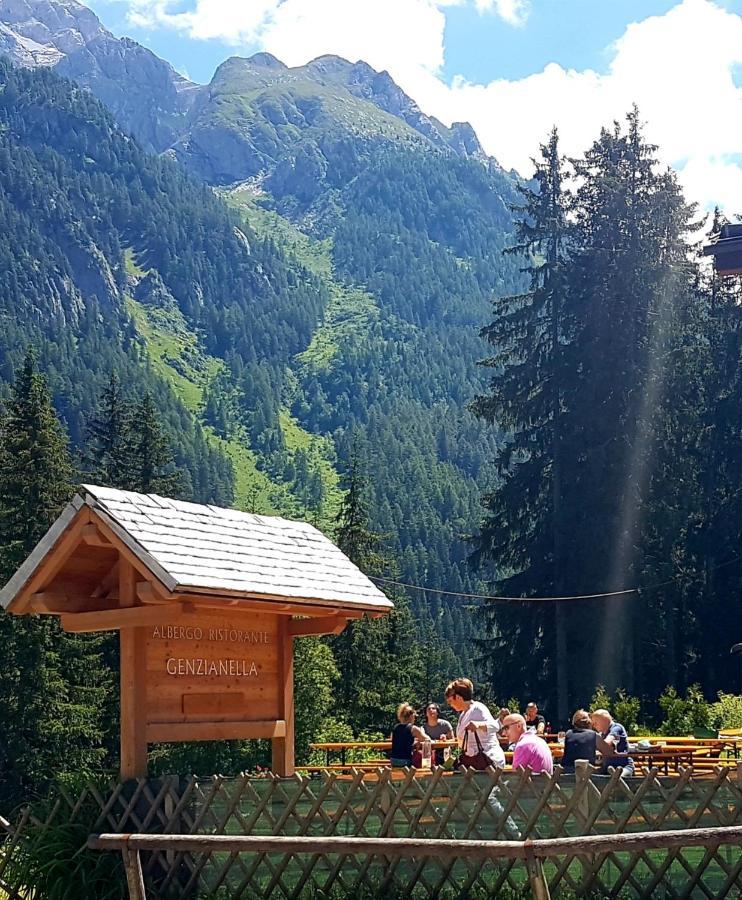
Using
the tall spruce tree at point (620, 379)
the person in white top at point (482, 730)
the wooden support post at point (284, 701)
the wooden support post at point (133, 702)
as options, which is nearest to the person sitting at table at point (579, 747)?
the person in white top at point (482, 730)

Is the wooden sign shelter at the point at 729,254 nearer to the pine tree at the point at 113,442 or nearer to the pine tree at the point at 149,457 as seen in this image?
the pine tree at the point at 149,457

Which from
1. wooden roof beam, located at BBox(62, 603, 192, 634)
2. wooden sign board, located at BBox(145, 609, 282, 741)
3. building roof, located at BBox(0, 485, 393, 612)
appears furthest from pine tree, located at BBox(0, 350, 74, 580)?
wooden roof beam, located at BBox(62, 603, 192, 634)

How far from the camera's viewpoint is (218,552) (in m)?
13.0

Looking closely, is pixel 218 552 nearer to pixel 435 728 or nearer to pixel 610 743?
pixel 610 743

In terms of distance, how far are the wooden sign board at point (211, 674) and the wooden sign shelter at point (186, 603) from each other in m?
0.01

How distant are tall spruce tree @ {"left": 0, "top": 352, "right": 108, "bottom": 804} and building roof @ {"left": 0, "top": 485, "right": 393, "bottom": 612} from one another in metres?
24.8

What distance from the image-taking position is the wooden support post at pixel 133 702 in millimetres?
11953

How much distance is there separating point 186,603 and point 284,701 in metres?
2.56

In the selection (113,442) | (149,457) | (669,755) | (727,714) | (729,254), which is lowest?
(727,714)

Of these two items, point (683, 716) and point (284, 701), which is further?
point (683, 716)

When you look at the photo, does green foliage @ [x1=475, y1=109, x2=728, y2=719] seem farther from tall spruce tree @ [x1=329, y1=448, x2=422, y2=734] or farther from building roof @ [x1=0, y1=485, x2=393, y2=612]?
building roof @ [x1=0, y1=485, x2=393, y2=612]

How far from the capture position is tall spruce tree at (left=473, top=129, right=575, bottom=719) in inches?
1571

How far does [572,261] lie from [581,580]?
11.2 metres

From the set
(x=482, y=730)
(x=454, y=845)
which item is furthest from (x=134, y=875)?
(x=482, y=730)
